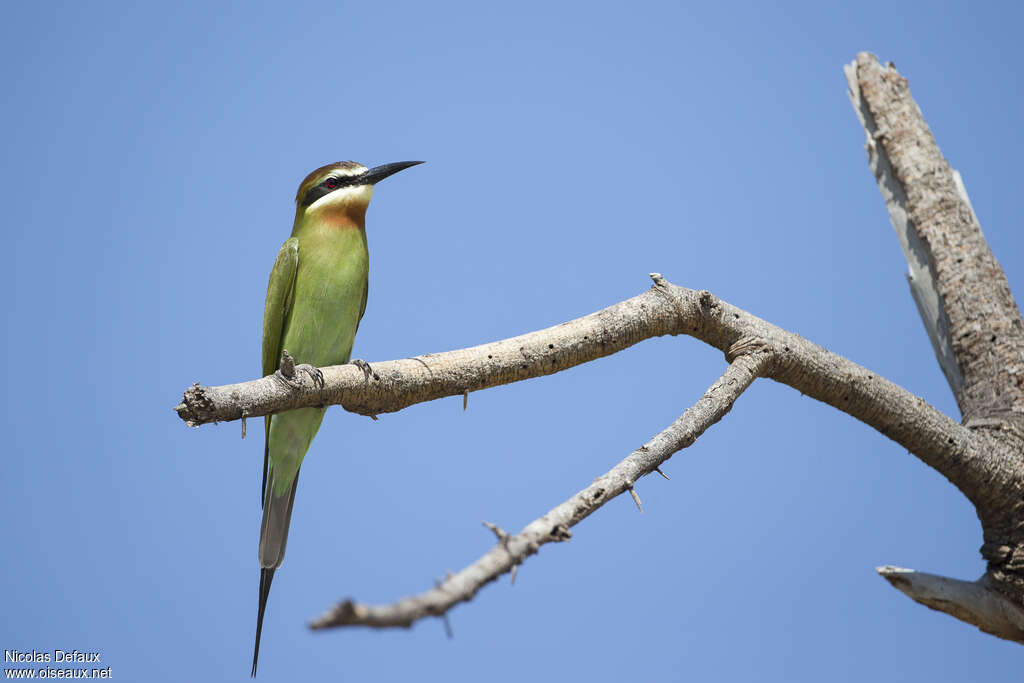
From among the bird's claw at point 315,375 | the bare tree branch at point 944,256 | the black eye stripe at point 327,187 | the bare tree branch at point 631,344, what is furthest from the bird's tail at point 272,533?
the bare tree branch at point 944,256

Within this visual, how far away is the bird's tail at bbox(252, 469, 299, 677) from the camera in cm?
340

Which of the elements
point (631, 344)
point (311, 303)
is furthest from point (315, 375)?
point (311, 303)

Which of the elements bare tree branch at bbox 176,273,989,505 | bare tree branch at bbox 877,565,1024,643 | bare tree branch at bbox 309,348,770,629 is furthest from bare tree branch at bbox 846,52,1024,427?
bare tree branch at bbox 309,348,770,629

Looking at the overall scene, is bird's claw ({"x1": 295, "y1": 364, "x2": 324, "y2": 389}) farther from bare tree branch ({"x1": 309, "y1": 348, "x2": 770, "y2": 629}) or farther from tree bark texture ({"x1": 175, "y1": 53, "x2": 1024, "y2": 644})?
bare tree branch ({"x1": 309, "y1": 348, "x2": 770, "y2": 629})

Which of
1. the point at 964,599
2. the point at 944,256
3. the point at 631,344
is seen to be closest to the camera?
the point at 631,344

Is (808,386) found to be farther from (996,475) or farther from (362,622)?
(362,622)

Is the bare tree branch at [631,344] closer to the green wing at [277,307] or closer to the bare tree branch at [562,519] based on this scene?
the bare tree branch at [562,519]

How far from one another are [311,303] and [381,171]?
0.74 meters

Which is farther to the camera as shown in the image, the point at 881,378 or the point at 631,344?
the point at 881,378

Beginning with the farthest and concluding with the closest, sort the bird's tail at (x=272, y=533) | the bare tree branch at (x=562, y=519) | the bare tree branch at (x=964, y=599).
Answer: the bird's tail at (x=272, y=533) < the bare tree branch at (x=964, y=599) < the bare tree branch at (x=562, y=519)

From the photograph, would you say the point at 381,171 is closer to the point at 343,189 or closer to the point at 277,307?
the point at 343,189

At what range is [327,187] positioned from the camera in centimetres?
397

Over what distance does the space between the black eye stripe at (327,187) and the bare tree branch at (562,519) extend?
1.98 m

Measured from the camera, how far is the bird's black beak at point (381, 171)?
3.96 meters
